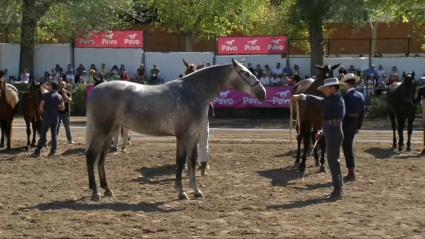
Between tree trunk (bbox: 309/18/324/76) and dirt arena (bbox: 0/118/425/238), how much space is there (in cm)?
1691

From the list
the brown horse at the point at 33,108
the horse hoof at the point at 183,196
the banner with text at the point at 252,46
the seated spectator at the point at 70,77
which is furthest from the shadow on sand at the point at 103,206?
the banner with text at the point at 252,46

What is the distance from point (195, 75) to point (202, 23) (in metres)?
37.4

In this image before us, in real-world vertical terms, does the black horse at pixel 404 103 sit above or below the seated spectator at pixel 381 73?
below

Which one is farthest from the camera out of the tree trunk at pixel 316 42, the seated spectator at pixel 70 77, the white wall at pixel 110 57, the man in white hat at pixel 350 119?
the white wall at pixel 110 57

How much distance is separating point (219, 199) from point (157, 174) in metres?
3.37

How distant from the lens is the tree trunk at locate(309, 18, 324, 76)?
3603cm

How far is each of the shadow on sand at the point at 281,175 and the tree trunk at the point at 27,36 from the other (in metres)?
27.3

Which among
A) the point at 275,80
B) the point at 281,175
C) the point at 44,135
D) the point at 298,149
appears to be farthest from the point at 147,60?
the point at 281,175

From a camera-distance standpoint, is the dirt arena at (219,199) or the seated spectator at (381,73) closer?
the dirt arena at (219,199)

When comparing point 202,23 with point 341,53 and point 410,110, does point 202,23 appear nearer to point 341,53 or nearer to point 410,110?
point 341,53

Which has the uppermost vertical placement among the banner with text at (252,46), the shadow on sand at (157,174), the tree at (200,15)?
the tree at (200,15)

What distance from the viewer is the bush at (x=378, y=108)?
102 feet

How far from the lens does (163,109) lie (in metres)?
12.1

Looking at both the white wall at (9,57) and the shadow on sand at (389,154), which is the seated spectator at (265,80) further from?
the white wall at (9,57)
